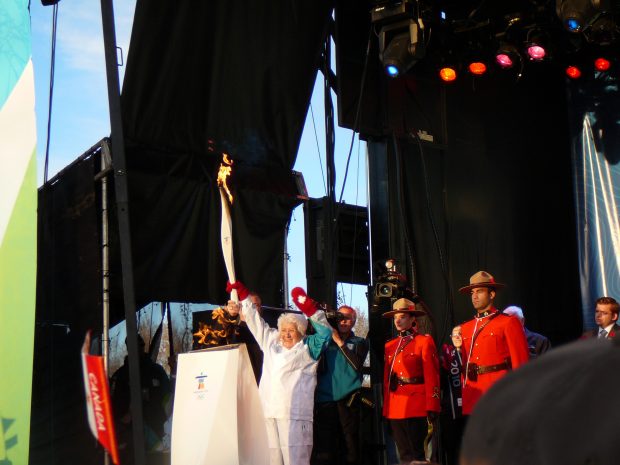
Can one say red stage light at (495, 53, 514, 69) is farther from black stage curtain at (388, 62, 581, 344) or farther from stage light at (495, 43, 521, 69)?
black stage curtain at (388, 62, 581, 344)

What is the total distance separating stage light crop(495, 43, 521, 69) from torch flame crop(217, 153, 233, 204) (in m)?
2.55

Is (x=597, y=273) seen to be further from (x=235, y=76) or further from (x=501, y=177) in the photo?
(x=235, y=76)

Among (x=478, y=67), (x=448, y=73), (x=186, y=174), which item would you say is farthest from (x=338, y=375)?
(x=478, y=67)

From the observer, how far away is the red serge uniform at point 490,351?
5957 mm

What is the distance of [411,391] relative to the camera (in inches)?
251

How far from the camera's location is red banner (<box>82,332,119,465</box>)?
7.02 feet

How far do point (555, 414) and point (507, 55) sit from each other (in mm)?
7724

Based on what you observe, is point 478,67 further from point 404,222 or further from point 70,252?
point 70,252

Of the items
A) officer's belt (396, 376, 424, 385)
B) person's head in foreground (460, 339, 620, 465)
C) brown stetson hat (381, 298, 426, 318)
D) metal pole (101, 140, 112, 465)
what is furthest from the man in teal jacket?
person's head in foreground (460, 339, 620, 465)

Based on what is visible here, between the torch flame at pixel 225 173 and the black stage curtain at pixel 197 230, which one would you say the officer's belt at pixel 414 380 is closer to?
the black stage curtain at pixel 197 230

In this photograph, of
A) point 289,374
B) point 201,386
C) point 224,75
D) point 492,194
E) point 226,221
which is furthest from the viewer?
point 492,194

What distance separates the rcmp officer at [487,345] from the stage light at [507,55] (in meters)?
2.48

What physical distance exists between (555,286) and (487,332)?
3.06 metres

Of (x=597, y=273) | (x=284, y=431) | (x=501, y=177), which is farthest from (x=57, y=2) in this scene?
(x=597, y=273)
